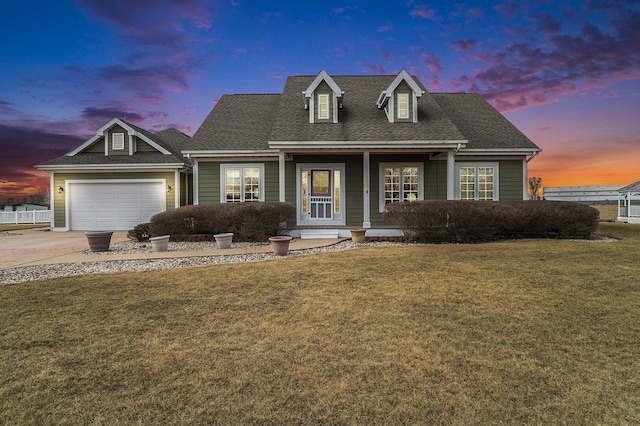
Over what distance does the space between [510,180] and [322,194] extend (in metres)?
8.65

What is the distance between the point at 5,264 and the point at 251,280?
6889 mm

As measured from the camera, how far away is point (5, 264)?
7820 mm

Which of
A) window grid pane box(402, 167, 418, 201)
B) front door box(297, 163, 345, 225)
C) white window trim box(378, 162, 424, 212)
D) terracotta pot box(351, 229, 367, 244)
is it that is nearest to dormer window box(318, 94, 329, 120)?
front door box(297, 163, 345, 225)

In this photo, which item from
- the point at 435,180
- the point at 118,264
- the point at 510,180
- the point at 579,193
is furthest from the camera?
the point at 579,193

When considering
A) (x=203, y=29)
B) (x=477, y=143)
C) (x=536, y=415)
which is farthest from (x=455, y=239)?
(x=203, y=29)

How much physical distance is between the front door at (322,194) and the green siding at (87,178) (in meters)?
7.22

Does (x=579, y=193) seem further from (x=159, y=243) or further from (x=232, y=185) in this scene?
(x=159, y=243)

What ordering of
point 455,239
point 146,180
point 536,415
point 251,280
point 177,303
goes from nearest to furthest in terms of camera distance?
point 536,415 → point 177,303 → point 251,280 → point 455,239 → point 146,180

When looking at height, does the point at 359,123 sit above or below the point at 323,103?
below

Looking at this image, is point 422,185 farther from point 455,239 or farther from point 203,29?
point 203,29

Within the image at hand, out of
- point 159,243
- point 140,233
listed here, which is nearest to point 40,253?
point 140,233

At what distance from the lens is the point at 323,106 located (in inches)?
540

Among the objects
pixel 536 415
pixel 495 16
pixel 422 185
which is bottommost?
pixel 536 415

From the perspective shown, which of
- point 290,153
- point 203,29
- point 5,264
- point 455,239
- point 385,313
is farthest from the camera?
point 203,29
